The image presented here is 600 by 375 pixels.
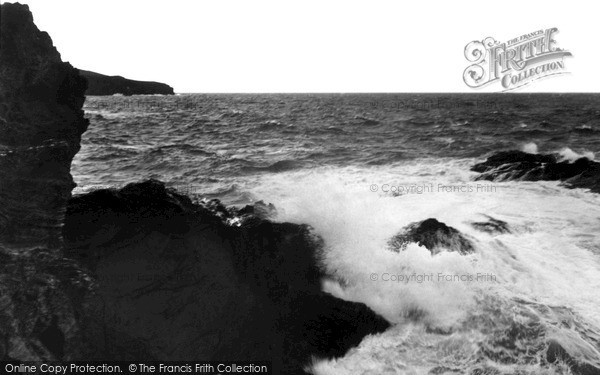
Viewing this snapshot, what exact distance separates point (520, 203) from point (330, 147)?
9924mm

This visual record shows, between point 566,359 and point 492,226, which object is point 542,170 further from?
point 566,359

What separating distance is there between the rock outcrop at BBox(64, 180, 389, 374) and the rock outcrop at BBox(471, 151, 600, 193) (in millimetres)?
9988

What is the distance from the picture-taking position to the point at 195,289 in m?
5.54

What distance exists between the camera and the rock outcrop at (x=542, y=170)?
12.2 metres

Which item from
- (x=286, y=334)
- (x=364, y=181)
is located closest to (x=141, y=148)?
(x=364, y=181)

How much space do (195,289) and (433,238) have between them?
4865 mm

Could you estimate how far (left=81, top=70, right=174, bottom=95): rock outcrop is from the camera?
118250 millimetres

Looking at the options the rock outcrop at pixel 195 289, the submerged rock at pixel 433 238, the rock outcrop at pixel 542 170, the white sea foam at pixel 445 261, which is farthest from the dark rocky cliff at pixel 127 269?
the rock outcrop at pixel 542 170

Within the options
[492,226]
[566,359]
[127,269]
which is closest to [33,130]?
[127,269]

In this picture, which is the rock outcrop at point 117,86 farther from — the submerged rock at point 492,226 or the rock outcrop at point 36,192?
the submerged rock at point 492,226

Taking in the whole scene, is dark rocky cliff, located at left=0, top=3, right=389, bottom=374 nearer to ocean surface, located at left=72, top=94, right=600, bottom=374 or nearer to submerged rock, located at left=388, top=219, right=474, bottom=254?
ocean surface, located at left=72, top=94, right=600, bottom=374

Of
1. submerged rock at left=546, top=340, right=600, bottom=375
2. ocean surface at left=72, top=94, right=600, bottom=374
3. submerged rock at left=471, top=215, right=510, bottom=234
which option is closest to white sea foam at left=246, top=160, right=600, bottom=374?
ocean surface at left=72, top=94, right=600, bottom=374

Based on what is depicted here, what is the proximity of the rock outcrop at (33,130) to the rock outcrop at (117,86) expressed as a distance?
120761mm

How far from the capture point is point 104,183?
11164 millimetres
